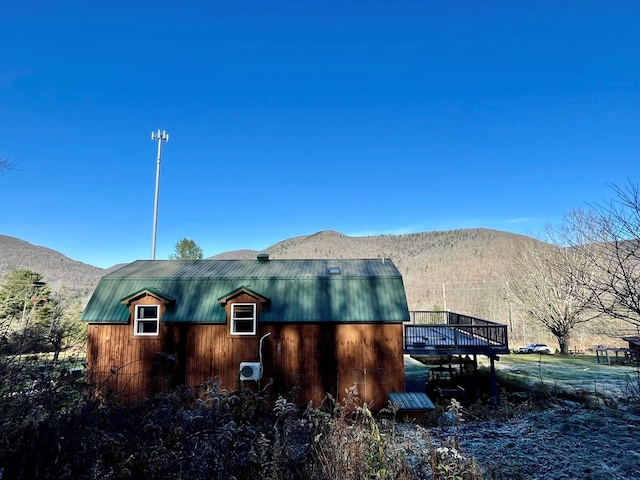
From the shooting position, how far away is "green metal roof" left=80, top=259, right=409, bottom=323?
37.3ft

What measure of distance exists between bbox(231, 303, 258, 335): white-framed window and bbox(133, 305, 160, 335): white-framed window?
7.73ft

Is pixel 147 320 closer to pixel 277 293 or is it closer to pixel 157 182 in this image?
pixel 277 293

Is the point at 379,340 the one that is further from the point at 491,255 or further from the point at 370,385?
the point at 491,255

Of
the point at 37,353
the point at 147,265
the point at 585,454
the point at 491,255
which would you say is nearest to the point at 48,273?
the point at 147,265

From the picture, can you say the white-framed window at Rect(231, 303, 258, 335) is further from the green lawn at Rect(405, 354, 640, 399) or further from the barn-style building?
the green lawn at Rect(405, 354, 640, 399)

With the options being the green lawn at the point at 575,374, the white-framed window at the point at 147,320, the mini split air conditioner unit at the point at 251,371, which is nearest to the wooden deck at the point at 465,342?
the green lawn at the point at 575,374

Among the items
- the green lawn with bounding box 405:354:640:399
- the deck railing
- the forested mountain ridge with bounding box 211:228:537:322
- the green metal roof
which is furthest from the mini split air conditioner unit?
the forested mountain ridge with bounding box 211:228:537:322

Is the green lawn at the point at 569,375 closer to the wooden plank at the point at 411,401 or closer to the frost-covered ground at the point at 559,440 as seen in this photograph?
the frost-covered ground at the point at 559,440

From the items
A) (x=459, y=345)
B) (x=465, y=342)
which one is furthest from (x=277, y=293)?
(x=465, y=342)

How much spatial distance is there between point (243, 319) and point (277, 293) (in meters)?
1.36

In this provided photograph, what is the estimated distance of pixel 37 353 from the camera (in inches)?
145

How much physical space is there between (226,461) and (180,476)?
0.37m

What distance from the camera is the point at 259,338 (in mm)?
11312

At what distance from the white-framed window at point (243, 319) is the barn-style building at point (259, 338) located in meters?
0.03
